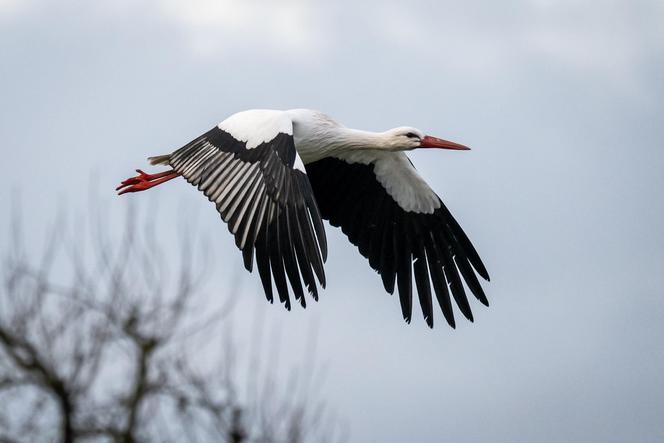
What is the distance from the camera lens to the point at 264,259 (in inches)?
419

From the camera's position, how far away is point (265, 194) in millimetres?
10969

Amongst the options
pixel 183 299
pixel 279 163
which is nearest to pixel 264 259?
pixel 279 163

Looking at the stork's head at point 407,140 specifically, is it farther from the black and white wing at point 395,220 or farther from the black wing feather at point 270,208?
the black wing feather at point 270,208

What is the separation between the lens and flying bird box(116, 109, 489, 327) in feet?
35.0

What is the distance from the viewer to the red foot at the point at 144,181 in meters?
13.3

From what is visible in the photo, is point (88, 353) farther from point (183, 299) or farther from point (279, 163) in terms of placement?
point (279, 163)

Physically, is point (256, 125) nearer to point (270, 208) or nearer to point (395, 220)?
point (270, 208)

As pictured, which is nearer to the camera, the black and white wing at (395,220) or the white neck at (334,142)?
the white neck at (334,142)

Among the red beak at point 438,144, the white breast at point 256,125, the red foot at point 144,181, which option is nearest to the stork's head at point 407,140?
the red beak at point 438,144

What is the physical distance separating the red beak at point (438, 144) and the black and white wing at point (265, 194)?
1.90 m

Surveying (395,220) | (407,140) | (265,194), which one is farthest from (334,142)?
(265,194)

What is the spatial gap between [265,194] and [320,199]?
10.3ft

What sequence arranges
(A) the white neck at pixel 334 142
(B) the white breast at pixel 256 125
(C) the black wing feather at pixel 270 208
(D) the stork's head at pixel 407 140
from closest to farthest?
(C) the black wing feather at pixel 270 208
(B) the white breast at pixel 256 125
(A) the white neck at pixel 334 142
(D) the stork's head at pixel 407 140

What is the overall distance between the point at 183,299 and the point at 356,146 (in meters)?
4.90
